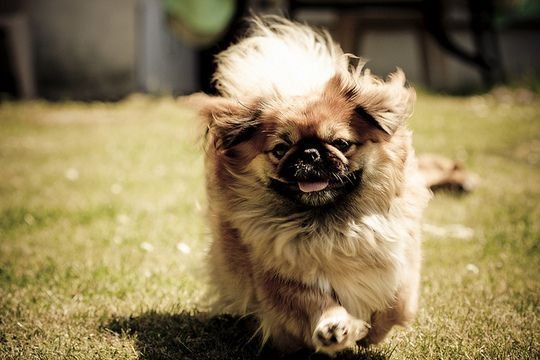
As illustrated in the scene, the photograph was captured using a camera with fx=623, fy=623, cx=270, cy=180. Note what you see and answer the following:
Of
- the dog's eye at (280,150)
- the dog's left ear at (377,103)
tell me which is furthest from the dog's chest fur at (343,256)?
the dog's left ear at (377,103)

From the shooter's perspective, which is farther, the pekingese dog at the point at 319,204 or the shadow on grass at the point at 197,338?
the shadow on grass at the point at 197,338

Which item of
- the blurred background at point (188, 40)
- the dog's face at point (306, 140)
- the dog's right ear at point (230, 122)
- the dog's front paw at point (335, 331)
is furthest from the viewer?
the blurred background at point (188, 40)

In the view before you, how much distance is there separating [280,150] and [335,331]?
0.76 metres

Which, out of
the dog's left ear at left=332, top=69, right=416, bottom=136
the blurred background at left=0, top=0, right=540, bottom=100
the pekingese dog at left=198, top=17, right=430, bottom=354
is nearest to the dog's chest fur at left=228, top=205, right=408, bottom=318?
the pekingese dog at left=198, top=17, right=430, bottom=354

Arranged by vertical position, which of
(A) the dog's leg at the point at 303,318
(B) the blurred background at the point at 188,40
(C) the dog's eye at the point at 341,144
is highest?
(C) the dog's eye at the point at 341,144

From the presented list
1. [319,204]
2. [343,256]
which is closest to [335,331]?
[343,256]

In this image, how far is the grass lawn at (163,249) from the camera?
2.76 meters

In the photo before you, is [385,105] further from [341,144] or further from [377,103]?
[341,144]

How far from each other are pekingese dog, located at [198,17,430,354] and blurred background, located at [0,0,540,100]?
6273mm

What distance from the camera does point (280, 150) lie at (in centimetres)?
258

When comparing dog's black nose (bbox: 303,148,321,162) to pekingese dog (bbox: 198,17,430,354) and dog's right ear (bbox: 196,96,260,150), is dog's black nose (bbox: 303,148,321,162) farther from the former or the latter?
dog's right ear (bbox: 196,96,260,150)

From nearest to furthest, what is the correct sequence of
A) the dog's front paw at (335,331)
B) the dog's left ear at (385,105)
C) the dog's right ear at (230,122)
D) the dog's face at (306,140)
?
the dog's front paw at (335,331) < the dog's face at (306,140) < the dog's left ear at (385,105) < the dog's right ear at (230,122)

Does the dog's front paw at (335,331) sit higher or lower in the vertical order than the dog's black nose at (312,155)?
lower

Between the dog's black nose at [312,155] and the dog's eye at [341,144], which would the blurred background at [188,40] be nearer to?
the dog's eye at [341,144]
